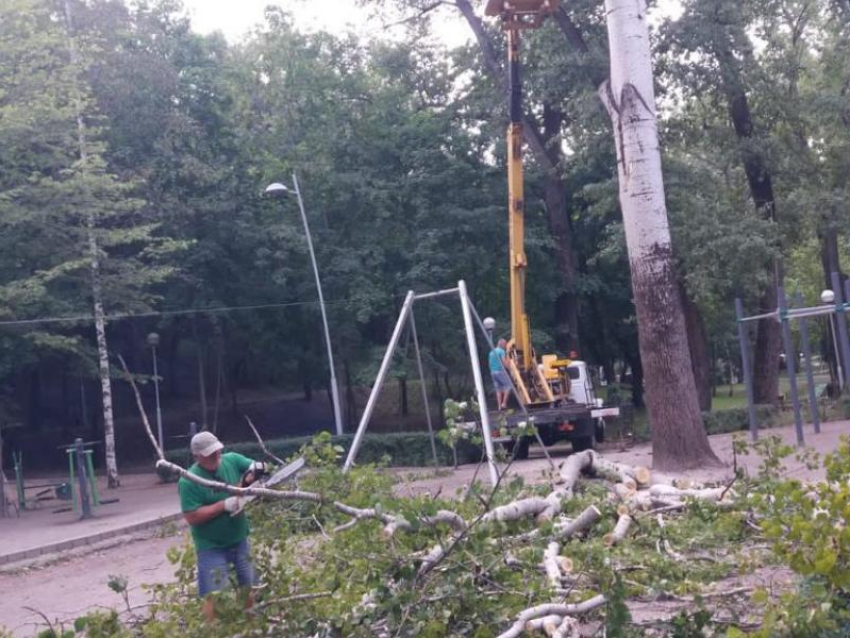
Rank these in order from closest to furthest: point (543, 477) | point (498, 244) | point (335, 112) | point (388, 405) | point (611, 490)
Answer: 1. point (611, 490)
2. point (543, 477)
3. point (498, 244)
4. point (335, 112)
5. point (388, 405)

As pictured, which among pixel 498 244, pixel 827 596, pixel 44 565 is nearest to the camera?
pixel 827 596

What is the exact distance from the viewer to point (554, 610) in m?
5.56

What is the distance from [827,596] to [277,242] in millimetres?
29511

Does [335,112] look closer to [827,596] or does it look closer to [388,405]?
[388,405]

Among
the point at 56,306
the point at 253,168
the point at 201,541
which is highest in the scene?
the point at 253,168

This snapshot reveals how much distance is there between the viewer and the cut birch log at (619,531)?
8.07m

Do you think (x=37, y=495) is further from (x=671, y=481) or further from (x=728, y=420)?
(x=728, y=420)

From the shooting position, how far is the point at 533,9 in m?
16.5

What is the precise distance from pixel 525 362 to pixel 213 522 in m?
14.9

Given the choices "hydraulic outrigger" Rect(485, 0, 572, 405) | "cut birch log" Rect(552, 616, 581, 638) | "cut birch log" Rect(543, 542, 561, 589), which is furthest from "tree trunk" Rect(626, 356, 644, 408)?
"cut birch log" Rect(552, 616, 581, 638)

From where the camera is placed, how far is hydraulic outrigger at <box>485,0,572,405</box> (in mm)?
16859

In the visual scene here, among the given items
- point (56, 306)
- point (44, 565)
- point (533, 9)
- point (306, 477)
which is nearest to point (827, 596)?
point (306, 477)

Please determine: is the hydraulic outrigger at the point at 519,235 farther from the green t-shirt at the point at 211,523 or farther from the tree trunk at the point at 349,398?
the tree trunk at the point at 349,398

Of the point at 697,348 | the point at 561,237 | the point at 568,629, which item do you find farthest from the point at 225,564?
the point at 561,237
